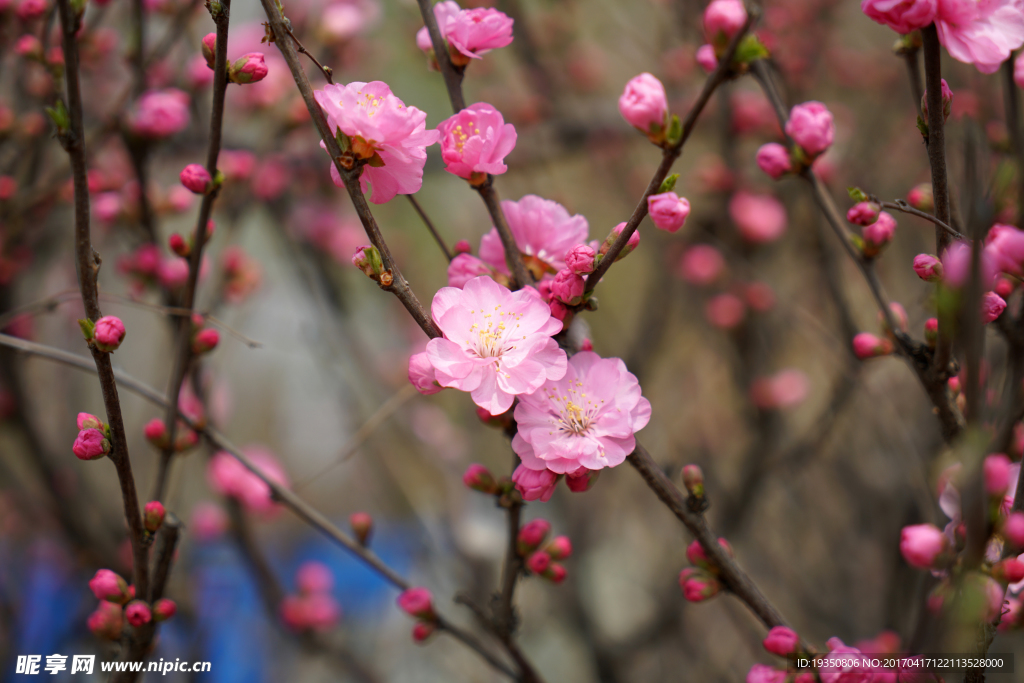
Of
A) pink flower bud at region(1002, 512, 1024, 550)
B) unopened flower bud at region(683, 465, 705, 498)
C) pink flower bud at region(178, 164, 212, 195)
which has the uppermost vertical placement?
pink flower bud at region(178, 164, 212, 195)

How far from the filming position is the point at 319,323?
7.17ft

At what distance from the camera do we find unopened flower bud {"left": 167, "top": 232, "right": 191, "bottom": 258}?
39.0 inches

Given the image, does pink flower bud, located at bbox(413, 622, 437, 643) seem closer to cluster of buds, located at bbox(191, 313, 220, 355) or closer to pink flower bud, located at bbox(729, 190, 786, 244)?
cluster of buds, located at bbox(191, 313, 220, 355)

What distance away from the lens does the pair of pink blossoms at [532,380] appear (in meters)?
0.74

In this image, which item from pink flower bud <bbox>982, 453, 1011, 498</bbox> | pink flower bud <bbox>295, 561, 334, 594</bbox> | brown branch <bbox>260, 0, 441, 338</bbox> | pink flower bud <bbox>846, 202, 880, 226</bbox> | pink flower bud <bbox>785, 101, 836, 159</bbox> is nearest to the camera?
pink flower bud <bbox>982, 453, 1011, 498</bbox>

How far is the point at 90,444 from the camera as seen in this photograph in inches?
32.3

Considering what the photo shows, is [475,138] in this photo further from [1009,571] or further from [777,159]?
[1009,571]

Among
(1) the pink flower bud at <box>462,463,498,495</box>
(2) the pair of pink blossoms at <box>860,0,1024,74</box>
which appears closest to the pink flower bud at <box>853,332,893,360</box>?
(2) the pair of pink blossoms at <box>860,0,1024,74</box>

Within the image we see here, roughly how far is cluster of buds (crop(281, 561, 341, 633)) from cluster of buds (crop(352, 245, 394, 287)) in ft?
4.75

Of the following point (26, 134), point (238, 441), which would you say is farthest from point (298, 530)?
point (26, 134)

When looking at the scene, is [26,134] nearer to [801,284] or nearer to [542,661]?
[542,661]

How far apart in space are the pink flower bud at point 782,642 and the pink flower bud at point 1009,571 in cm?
26

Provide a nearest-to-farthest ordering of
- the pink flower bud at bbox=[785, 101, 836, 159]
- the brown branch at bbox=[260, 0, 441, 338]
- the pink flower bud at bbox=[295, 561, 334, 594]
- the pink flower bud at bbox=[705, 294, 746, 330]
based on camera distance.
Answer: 1. the brown branch at bbox=[260, 0, 441, 338]
2. the pink flower bud at bbox=[785, 101, 836, 159]
3. the pink flower bud at bbox=[295, 561, 334, 594]
4. the pink flower bud at bbox=[705, 294, 746, 330]

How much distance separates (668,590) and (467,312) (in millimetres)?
1685
